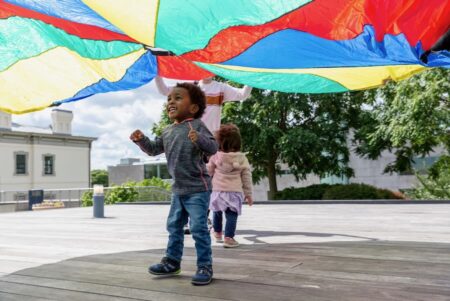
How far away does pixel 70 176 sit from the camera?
144 ft

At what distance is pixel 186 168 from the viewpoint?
3.04 metres

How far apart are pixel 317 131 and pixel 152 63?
1456 cm

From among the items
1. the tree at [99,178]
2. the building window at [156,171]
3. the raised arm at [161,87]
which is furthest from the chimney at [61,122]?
the tree at [99,178]

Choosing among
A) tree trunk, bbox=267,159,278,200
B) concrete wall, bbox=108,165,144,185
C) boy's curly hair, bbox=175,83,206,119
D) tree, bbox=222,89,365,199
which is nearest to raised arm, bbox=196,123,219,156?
boy's curly hair, bbox=175,83,206,119

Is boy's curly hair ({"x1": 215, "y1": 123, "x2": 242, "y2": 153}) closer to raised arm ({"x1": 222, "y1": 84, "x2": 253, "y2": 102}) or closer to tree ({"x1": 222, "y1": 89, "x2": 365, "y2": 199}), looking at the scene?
raised arm ({"x1": 222, "y1": 84, "x2": 253, "y2": 102})

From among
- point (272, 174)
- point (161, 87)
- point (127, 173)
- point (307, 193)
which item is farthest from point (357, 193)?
point (127, 173)

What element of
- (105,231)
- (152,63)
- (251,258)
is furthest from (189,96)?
(105,231)

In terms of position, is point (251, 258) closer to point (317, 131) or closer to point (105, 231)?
point (105, 231)

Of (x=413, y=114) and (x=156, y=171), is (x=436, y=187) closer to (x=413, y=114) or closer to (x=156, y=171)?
(x=413, y=114)

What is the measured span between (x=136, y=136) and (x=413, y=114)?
14226 millimetres

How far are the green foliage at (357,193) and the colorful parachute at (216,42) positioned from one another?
29.7 ft

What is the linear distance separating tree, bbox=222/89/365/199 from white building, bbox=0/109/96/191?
2645cm

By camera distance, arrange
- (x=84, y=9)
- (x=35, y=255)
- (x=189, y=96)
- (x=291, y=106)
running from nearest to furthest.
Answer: (x=189, y=96), (x=84, y=9), (x=35, y=255), (x=291, y=106)

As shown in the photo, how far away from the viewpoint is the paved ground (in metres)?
2.57
